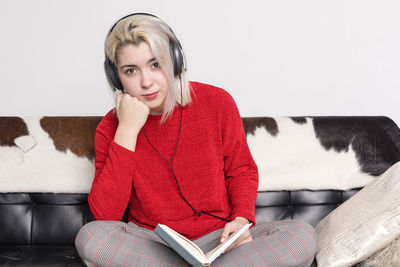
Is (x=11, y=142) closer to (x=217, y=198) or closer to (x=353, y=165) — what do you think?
(x=217, y=198)

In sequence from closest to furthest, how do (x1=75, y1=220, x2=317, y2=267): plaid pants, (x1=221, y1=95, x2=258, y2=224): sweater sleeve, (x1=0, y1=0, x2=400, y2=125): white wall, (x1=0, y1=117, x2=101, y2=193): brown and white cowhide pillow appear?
(x1=75, y1=220, x2=317, y2=267): plaid pants, (x1=221, y1=95, x2=258, y2=224): sweater sleeve, (x1=0, y1=117, x2=101, y2=193): brown and white cowhide pillow, (x1=0, y1=0, x2=400, y2=125): white wall

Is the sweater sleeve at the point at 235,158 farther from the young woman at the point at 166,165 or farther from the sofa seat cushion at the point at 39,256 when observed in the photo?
the sofa seat cushion at the point at 39,256

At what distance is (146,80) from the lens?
3.67ft

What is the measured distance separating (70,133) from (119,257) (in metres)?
0.65

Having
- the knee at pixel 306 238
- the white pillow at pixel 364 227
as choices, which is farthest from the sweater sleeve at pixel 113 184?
the white pillow at pixel 364 227

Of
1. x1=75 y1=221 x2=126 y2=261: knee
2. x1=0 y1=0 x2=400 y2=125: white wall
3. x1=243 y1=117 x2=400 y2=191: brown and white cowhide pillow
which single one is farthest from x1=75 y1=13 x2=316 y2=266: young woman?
x1=0 y1=0 x2=400 y2=125: white wall

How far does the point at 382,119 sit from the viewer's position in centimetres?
152

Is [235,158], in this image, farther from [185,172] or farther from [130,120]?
[130,120]

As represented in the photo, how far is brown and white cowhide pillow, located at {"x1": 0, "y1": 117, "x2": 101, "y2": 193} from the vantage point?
1429 mm

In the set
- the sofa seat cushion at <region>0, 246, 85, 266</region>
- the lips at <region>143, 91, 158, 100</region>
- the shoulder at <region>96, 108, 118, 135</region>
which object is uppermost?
the lips at <region>143, 91, 158, 100</region>

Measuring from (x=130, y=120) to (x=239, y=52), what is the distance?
0.77 m

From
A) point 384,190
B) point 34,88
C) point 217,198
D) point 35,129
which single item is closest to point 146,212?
point 217,198

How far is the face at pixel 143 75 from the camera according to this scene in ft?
3.60

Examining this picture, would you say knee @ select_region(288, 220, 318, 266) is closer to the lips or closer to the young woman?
the young woman
